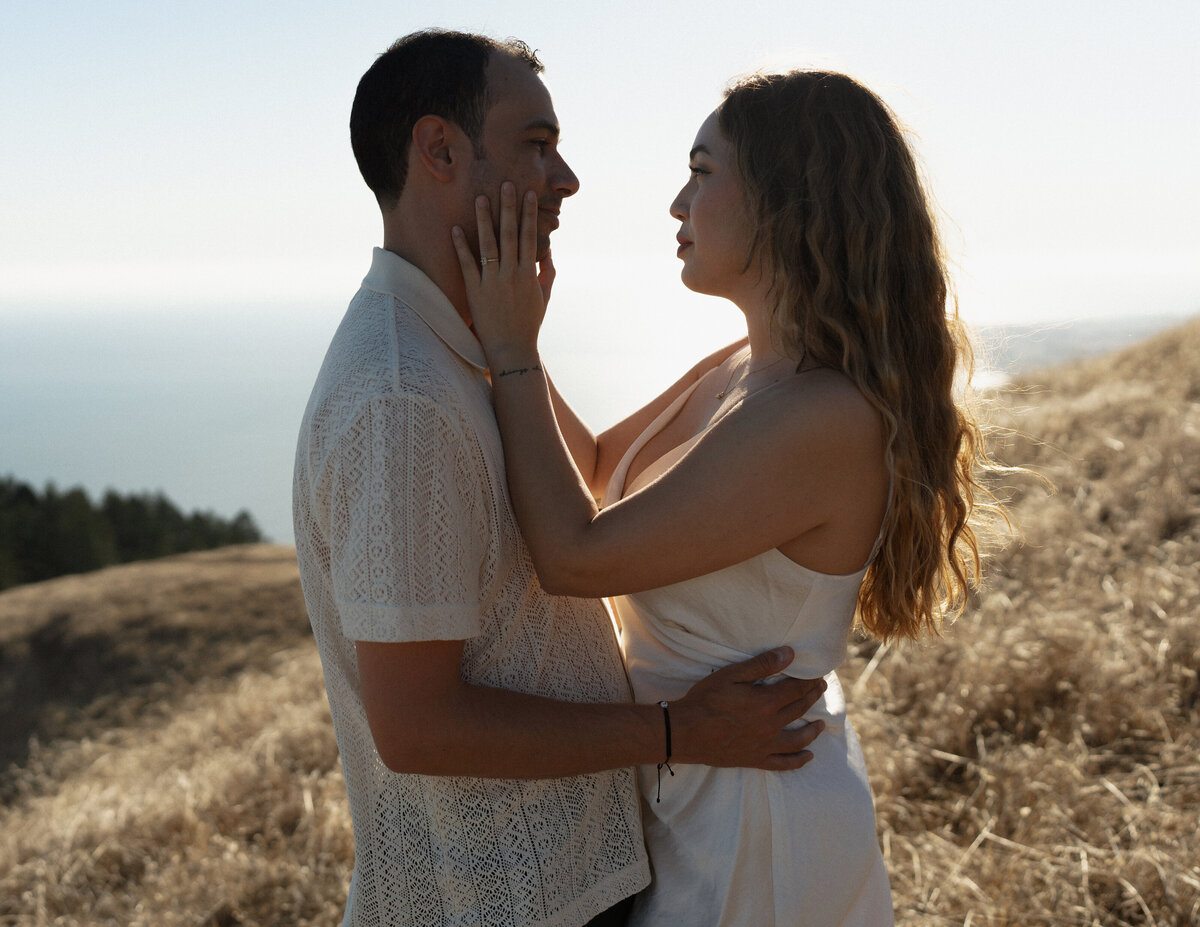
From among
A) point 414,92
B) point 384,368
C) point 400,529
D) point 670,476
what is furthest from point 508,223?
point 400,529

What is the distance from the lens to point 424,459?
5.01 feet

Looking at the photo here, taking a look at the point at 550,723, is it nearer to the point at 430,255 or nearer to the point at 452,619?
the point at 452,619

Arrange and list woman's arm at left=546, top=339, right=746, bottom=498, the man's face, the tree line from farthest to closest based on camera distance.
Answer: the tree line < woman's arm at left=546, top=339, right=746, bottom=498 < the man's face

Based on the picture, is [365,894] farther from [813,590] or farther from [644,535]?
[813,590]

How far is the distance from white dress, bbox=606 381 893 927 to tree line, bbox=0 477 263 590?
2044 cm

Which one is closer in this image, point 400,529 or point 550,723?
point 400,529

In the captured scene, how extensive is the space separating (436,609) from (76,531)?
21621mm

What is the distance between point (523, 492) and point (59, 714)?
7478 mm

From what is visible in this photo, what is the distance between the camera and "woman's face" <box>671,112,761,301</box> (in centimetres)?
204

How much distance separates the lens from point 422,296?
177 cm

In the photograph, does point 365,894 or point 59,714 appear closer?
point 365,894

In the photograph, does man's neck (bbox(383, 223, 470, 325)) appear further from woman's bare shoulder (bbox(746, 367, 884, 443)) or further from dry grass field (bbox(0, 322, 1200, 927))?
dry grass field (bbox(0, 322, 1200, 927))

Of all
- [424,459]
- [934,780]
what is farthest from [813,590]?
[934,780]

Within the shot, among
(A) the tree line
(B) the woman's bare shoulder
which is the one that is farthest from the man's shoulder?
(A) the tree line
